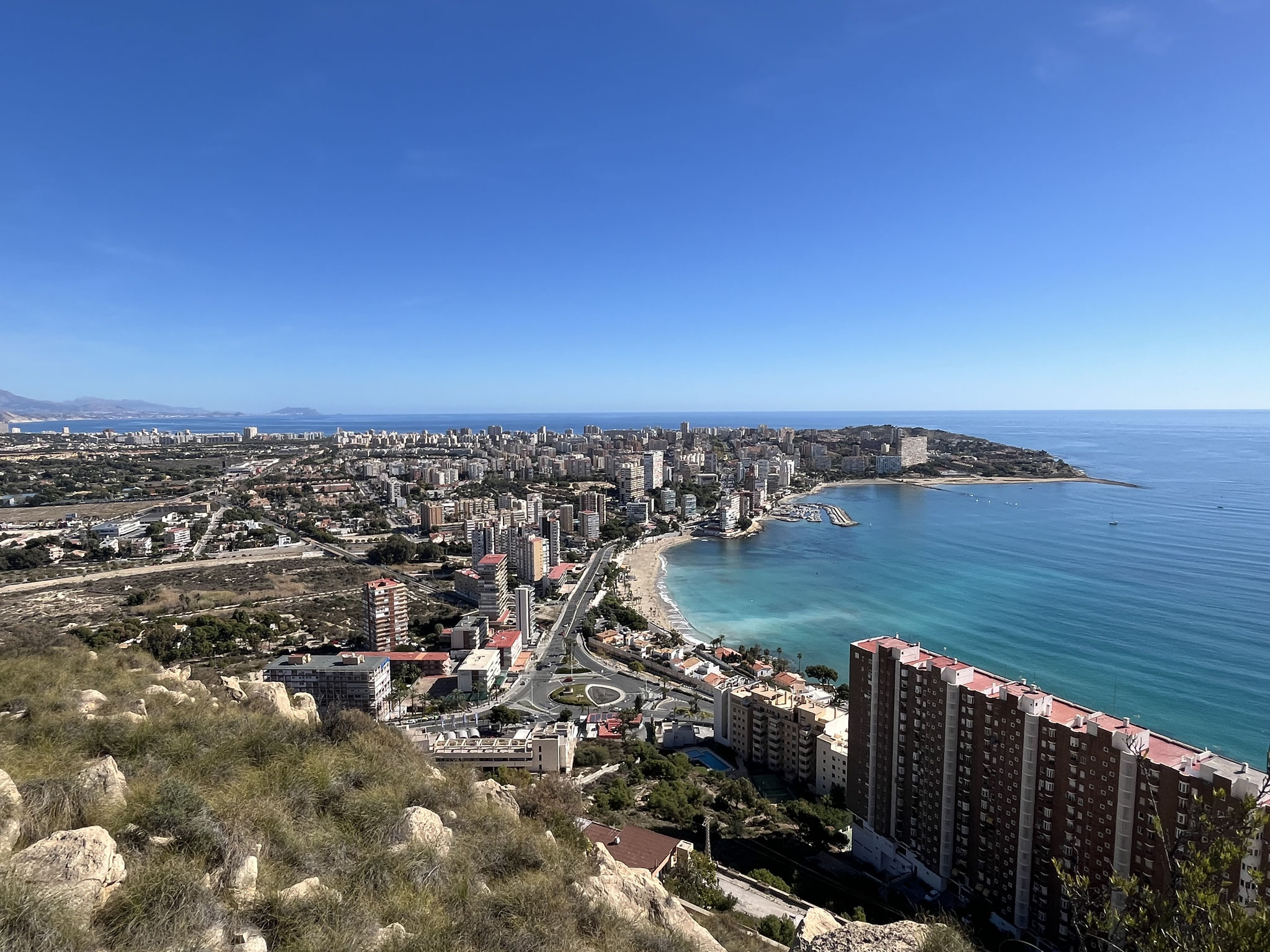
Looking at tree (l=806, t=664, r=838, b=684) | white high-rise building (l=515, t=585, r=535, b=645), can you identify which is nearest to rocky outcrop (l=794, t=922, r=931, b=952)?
tree (l=806, t=664, r=838, b=684)

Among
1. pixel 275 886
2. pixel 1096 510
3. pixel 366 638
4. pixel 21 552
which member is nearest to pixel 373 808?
pixel 275 886

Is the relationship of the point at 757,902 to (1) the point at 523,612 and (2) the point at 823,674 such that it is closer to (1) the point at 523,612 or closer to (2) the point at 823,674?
(2) the point at 823,674

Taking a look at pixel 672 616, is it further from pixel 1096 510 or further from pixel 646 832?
pixel 1096 510

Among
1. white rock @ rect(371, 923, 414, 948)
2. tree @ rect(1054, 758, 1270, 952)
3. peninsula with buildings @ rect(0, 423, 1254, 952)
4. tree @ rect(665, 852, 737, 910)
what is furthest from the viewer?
tree @ rect(665, 852, 737, 910)

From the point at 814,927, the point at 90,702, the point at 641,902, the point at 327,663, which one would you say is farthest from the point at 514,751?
the point at 641,902

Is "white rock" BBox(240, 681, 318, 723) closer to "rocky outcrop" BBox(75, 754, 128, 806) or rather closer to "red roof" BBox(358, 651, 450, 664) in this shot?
"rocky outcrop" BBox(75, 754, 128, 806)

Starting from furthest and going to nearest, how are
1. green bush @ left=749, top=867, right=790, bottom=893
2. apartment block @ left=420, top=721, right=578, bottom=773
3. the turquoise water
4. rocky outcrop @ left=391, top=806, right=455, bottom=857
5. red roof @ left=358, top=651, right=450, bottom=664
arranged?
red roof @ left=358, top=651, right=450, bottom=664 < the turquoise water < apartment block @ left=420, top=721, right=578, bottom=773 < green bush @ left=749, top=867, right=790, bottom=893 < rocky outcrop @ left=391, top=806, right=455, bottom=857

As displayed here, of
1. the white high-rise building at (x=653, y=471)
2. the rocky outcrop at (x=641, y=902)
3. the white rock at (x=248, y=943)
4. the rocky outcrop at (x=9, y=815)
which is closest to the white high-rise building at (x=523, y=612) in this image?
the rocky outcrop at (x=641, y=902)
